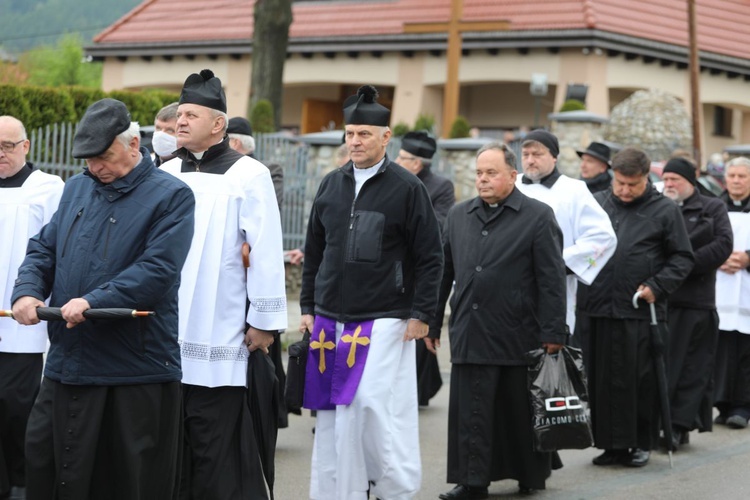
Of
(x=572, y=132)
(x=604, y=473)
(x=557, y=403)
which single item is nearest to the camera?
(x=557, y=403)

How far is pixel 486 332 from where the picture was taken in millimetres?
7641

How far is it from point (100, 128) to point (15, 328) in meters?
2.03

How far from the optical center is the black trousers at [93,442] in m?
5.25

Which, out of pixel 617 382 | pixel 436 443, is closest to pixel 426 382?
pixel 436 443

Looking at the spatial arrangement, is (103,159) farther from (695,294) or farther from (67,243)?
(695,294)

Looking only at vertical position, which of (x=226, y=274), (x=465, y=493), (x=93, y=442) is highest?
(x=226, y=274)

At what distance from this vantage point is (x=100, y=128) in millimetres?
5344

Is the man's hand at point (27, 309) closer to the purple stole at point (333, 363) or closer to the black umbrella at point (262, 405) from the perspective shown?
the black umbrella at point (262, 405)

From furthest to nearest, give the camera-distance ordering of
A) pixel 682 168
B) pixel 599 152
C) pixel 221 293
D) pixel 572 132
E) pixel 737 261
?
pixel 572 132
pixel 737 261
pixel 599 152
pixel 682 168
pixel 221 293

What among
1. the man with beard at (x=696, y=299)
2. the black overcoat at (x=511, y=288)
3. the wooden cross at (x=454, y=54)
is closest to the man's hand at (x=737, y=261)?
the man with beard at (x=696, y=299)

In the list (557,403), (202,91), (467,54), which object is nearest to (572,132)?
(467,54)

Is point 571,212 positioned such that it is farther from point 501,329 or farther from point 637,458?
point 637,458

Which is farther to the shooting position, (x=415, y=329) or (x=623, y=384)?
(x=623, y=384)

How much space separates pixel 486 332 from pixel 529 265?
0.47 meters
